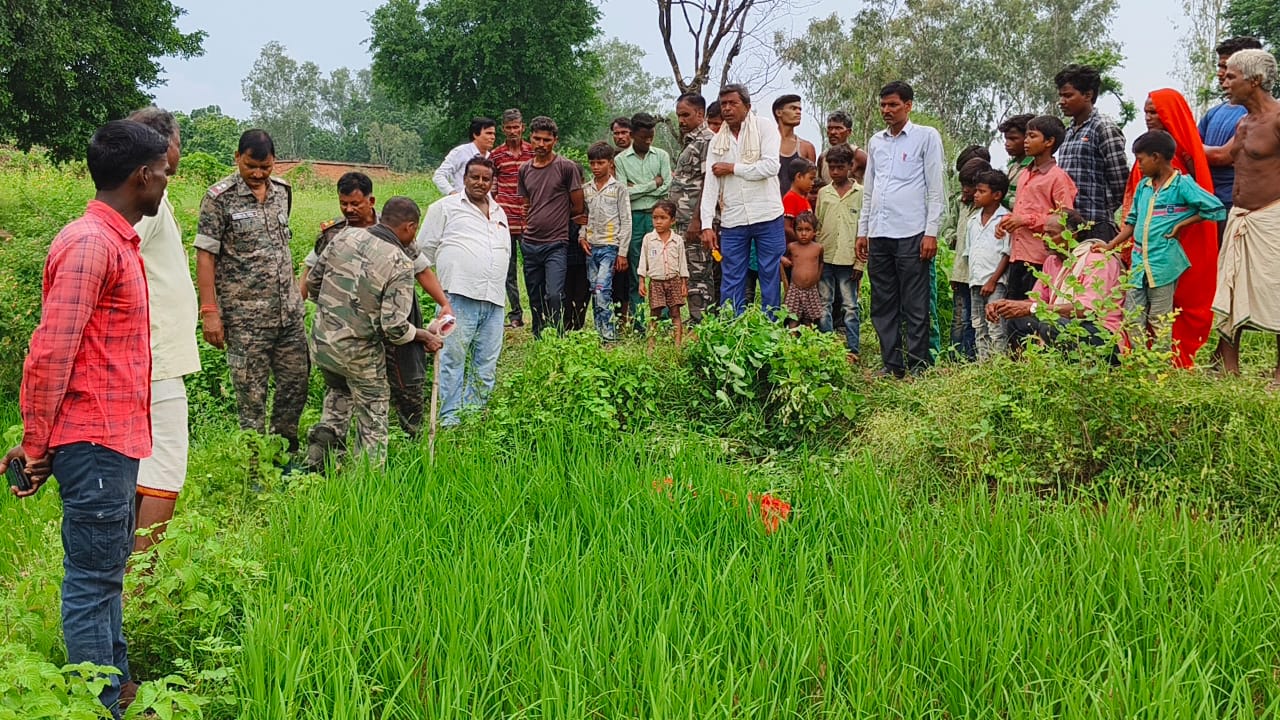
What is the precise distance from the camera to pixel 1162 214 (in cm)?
545

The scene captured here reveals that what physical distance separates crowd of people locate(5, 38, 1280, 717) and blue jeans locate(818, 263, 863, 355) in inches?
0.9

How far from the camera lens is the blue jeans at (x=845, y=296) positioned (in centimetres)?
721

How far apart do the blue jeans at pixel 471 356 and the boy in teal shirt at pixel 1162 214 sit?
3809 millimetres

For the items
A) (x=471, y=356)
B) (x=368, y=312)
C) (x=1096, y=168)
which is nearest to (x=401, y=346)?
(x=368, y=312)

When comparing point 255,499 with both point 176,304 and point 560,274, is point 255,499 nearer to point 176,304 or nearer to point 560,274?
point 176,304

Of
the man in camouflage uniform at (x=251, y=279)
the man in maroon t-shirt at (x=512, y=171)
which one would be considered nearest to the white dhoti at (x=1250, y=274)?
the man in maroon t-shirt at (x=512, y=171)

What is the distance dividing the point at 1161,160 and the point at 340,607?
495cm

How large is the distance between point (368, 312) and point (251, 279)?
2.46 ft

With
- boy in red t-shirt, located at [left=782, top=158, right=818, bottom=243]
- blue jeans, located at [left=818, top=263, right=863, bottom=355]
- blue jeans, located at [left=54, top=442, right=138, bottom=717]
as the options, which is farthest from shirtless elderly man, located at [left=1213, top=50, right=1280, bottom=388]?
blue jeans, located at [left=54, top=442, right=138, bottom=717]

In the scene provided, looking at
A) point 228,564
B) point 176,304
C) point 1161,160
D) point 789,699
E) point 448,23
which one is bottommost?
point 789,699

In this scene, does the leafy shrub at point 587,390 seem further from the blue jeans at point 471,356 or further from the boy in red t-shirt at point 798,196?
the boy in red t-shirt at point 798,196

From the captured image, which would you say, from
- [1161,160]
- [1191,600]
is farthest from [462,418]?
[1161,160]

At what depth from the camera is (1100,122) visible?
20.3ft

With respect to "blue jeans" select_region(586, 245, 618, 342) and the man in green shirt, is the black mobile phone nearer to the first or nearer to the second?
"blue jeans" select_region(586, 245, 618, 342)
